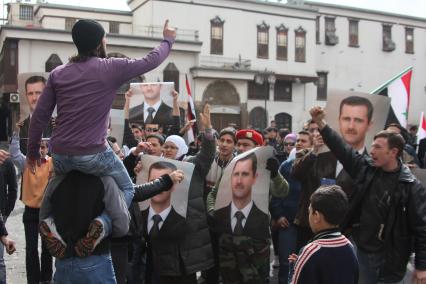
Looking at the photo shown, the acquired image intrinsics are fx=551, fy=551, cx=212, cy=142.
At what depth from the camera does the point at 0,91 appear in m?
35.8

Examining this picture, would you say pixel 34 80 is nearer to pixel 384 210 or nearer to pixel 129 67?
pixel 129 67

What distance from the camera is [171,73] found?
35.9m

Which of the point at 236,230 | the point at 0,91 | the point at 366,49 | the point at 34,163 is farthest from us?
the point at 366,49

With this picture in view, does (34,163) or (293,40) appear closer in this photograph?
(34,163)

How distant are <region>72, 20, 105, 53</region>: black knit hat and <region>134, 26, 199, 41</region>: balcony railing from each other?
1311 inches

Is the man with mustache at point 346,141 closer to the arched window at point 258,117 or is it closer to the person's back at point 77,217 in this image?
the person's back at point 77,217

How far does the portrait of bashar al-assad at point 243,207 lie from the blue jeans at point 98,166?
2.24 metres

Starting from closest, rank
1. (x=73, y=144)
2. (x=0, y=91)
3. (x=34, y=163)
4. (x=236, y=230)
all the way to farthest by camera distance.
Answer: (x=73, y=144)
(x=34, y=163)
(x=236, y=230)
(x=0, y=91)

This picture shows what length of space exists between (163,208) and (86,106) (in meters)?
2.33

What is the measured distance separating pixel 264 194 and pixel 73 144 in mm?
2677

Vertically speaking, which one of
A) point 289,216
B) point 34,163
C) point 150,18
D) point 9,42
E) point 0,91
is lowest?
point 289,216

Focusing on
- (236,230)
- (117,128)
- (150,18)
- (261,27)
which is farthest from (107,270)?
(261,27)

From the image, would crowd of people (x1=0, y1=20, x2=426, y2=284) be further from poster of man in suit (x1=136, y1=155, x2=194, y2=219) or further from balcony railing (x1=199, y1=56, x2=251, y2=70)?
balcony railing (x1=199, y1=56, x2=251, y2=70)

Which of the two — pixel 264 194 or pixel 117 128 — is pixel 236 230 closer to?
pixel 264 194
